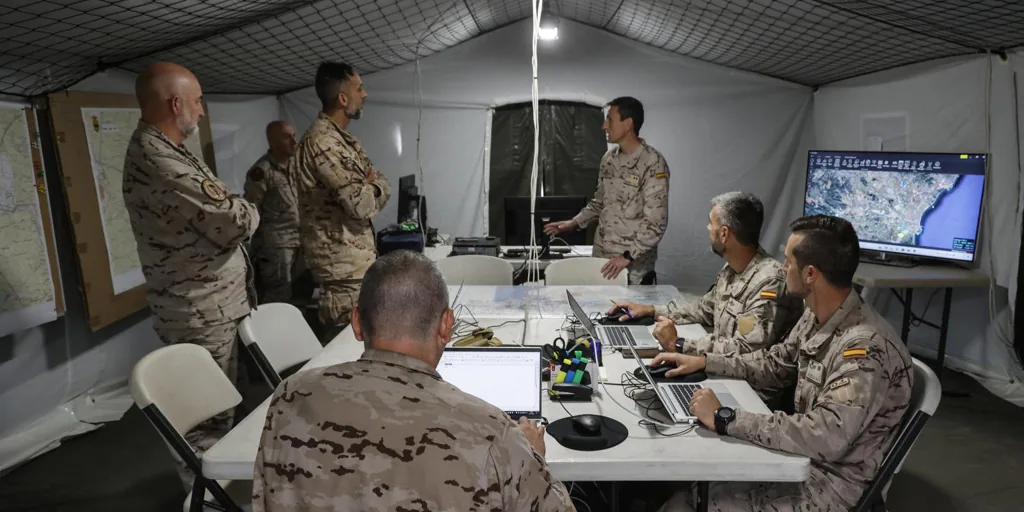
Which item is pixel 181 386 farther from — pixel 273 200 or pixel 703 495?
pixel 273 200

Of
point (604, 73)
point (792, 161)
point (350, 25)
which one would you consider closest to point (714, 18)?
A: point (604, 73)

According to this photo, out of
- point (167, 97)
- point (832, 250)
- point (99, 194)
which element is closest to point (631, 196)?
point (832, 250)

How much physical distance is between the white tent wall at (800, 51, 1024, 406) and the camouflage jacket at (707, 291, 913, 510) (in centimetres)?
243

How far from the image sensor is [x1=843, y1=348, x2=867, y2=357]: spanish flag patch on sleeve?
1.68 metres

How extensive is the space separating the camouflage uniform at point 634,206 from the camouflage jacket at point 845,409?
1.92m

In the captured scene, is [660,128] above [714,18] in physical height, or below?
below

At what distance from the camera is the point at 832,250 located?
1863mm

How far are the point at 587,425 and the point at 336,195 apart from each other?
172cm

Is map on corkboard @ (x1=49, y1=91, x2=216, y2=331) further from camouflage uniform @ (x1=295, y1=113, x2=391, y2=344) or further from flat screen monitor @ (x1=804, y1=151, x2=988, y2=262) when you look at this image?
flat screen monitor @ (x1=804, y1=151, x2=988, y2=262)

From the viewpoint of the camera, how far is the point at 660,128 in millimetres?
5461

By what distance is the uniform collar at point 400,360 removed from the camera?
115cm

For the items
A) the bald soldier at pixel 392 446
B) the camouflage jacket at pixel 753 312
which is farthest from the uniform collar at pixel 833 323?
the bald soldier at pixel 392 446

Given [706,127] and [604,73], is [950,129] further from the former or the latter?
[604,73]

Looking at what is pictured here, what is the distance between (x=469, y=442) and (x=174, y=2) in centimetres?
242
